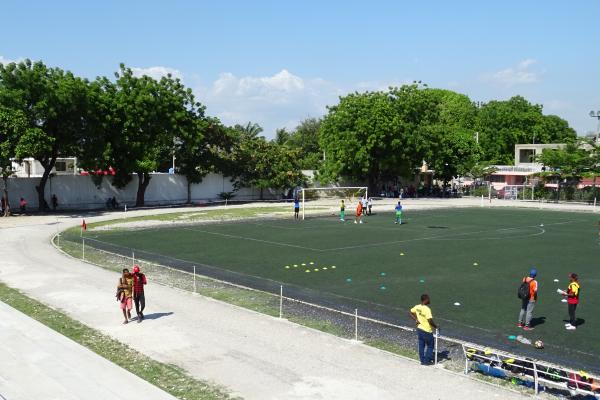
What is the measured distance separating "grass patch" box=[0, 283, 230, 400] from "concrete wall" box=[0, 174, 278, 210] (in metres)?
37.3

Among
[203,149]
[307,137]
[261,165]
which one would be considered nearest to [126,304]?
[203,149]

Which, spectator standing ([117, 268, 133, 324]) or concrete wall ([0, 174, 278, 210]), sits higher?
concrete wall ([0, 174, 278, 210])

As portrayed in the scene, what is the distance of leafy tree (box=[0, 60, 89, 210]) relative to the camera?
44625 millimetres

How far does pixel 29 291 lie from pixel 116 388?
1081 centimetres

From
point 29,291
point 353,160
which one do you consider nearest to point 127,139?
point 353,160

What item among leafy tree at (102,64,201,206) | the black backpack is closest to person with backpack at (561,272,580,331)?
the black backpack

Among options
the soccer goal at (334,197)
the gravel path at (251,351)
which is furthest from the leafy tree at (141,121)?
the gravel path at (251,351)

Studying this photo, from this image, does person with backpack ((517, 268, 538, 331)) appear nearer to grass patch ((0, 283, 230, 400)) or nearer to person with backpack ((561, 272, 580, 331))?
person with backpack ((561, 272, 580, 331))

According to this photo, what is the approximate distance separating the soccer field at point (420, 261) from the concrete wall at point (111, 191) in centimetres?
1866

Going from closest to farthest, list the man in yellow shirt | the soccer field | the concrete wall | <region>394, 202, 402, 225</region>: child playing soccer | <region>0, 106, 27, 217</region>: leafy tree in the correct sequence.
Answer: the man in yellow shirt → the soccer field → <region>0, 106, 27, 217</region>: leafy tree → <region>394, 202, 402, 225</region>: child playing soccer → the concrete wall

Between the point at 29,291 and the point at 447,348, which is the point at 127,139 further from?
the point at 447,348

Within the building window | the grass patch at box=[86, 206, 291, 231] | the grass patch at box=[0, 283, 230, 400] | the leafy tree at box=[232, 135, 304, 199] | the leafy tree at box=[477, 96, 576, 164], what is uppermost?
the leafy tree at box=[477, 96, 576, 164]

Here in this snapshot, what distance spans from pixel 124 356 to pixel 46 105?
37.1m

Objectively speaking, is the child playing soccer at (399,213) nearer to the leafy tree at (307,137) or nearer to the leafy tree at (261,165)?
the leafy tree at (261,165)
